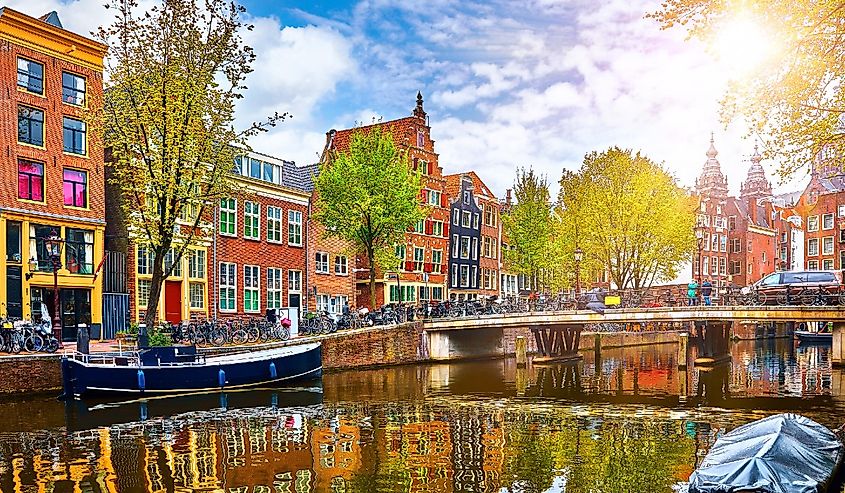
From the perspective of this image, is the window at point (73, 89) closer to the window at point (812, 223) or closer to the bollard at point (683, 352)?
the bollard at point (683, 352)

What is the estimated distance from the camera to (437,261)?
205 feet

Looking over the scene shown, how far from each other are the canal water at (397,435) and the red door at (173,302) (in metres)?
9.40

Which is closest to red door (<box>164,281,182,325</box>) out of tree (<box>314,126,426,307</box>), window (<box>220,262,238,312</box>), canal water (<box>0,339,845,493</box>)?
window (<box>220,262,238,312</box>)

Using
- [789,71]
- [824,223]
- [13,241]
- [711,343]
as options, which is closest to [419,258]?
[711,343]

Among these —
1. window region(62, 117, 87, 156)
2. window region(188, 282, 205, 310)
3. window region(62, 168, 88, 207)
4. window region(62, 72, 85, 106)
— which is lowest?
window region(188, 282, 205, 310)

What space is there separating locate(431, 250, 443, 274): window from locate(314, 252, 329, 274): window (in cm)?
1194

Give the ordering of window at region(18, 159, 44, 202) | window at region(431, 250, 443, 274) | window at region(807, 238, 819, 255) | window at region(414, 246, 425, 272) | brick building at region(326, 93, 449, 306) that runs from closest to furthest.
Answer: window at region(18, 159, 44, 202), brick building at region(326, 93, 449, 306), window at region(414, 246, 425, 272), window at region(431, 250, 443, 274), window at region(807, 238, 819, 255)

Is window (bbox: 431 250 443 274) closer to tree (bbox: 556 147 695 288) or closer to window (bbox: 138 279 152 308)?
tree (bbox: 556 147 695 288)

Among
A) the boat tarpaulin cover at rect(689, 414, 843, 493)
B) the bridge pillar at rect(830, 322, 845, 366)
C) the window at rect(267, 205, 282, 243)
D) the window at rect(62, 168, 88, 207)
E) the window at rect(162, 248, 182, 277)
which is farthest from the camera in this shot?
the window at rect(267, 205, 282, 243)

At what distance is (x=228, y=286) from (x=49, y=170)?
12156mm

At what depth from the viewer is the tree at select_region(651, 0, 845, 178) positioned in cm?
1526

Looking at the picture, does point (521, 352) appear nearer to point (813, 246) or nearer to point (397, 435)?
point (397, 435)

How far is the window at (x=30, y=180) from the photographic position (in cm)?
3453

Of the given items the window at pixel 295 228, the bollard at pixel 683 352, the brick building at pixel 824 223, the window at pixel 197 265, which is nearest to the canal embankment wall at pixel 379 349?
the window at pixel 197 265
